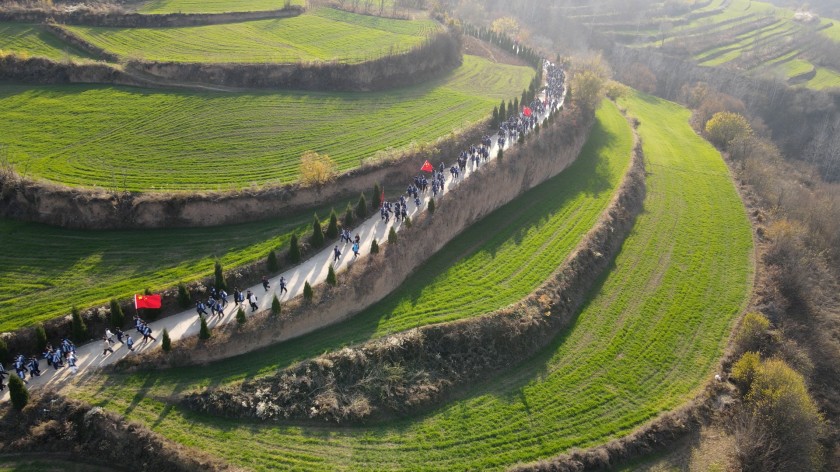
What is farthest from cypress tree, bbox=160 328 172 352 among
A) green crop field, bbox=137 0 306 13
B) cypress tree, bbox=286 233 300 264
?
green crop field, bbox=137 0 306 13

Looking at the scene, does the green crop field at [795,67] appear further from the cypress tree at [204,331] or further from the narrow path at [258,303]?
the cypress tree at [204,331]

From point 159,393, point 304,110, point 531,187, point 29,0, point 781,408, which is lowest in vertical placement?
point 159,393

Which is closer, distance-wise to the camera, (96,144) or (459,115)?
(96,144)

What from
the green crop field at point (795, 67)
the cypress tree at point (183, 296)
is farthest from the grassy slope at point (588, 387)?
the green crop field at point (795, 67)

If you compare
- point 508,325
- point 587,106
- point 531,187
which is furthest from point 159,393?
point 587,106

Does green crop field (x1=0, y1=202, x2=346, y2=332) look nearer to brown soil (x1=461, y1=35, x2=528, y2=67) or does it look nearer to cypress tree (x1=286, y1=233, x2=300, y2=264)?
cypress tree (x1=286, y1=233, x2=300, y2=264)

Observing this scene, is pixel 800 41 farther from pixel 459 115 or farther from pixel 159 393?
pixel 159 393

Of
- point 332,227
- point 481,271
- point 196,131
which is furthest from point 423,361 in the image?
point 196,131
